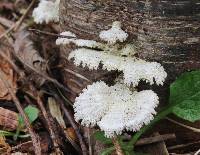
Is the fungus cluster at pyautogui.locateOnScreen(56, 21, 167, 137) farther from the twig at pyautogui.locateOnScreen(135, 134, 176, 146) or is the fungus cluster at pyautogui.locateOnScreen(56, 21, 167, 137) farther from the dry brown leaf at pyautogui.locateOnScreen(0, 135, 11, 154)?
the dry brown leaf at pyautogui.locateOnScreen(0, 135, 11, 154)

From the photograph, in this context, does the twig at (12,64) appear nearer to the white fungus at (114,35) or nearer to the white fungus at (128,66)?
the white fungus at (128,66)

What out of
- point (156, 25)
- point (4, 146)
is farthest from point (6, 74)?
point (156, 25)

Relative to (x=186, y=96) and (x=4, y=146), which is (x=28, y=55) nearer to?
(x=4, y=146)

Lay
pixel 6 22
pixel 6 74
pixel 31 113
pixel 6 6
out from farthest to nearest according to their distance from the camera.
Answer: pixel 6 6
pixel 6 22
pixel 6 74
pixel 31 113

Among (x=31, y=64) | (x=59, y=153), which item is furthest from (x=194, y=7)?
(x=31, y=64)

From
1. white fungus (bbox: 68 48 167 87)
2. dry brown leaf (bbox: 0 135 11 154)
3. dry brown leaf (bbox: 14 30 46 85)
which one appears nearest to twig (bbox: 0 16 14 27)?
dry brown leaf (bbox: 14 30 46 85)

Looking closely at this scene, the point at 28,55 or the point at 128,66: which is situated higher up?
the point at 128,66

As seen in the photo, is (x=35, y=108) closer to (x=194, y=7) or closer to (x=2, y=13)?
(x=194, y=7)
